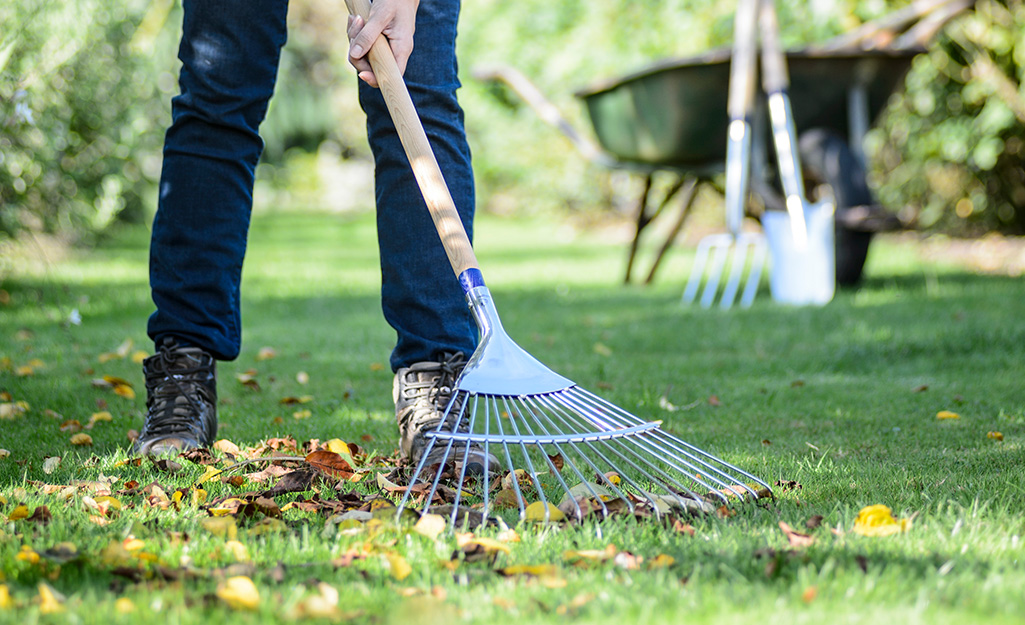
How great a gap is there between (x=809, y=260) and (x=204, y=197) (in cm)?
274

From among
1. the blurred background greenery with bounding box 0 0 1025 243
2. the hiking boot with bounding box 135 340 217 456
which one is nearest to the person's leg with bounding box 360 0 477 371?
the hiking boot with bounding box 135 340 217 456

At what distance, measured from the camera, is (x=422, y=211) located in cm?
174

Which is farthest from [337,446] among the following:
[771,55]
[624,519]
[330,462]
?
[771,55]

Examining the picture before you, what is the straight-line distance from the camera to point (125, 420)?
6.57 ft

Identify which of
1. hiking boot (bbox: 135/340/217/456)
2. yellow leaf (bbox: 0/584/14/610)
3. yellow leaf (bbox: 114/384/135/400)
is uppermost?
hiking boot (bbox: 135/340/217/456)

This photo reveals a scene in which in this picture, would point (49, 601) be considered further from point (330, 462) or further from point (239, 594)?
point (330, 462)

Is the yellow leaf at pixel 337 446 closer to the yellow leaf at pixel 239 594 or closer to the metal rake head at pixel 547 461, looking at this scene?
the metal rake head at pixel 547 461

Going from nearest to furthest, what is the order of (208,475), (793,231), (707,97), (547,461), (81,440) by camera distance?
(547,461), (208,475), (81,440), (793,231), (707,97)

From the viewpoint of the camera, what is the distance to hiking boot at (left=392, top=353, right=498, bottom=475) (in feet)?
5.36

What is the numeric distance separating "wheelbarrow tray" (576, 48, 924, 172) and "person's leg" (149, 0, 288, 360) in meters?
2.63

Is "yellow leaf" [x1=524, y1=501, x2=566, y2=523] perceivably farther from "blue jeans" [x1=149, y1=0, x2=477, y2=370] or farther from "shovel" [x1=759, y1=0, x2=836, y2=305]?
"shovel" [x1=759, y1=0, x2=836, y2=305]

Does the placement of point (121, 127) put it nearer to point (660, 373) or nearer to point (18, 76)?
point (18, 76)

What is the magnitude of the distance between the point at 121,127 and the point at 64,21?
1206 mm

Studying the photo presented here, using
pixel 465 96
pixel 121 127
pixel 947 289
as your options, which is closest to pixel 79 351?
pixel 121 127
